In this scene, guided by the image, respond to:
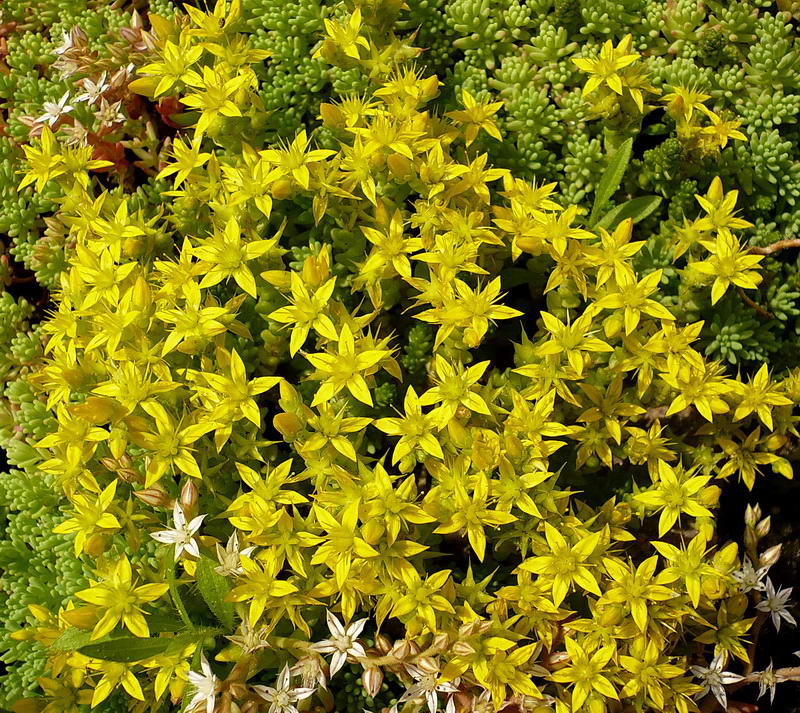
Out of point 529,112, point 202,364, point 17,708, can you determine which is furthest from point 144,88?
point 17,708

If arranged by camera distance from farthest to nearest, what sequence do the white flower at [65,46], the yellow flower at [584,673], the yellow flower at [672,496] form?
1. the white flower at [65,46]
2. the yellow flower at [672,496]
3. the yellow flower at [584,673]

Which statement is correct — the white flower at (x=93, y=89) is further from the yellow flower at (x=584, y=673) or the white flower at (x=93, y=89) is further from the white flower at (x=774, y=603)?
the white flower at (x=774, y=603)

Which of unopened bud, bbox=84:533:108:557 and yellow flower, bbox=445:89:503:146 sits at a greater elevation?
yellow flower, bbox=445:89:503:146

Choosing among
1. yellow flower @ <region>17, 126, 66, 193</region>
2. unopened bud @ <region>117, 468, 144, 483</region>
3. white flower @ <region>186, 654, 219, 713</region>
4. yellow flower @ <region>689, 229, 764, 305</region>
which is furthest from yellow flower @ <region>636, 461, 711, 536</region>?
yellow flower @ <region>17, 126, 66, 193</region>

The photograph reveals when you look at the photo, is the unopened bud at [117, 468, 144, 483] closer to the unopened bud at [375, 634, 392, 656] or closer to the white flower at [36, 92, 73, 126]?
the unopened bud at [375, 634, 392, 656]

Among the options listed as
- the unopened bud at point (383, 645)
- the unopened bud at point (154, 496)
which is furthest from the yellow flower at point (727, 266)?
the unopened bud at point (154, 496)

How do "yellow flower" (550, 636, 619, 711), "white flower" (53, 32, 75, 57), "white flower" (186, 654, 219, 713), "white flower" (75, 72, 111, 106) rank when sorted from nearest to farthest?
"white flower" (186, 654, 219, 713)
"yellow flower" (550, 636, 619, 711)
"white flower" (75, 72, 111, 106)
"white flower" (53, 32, 75, 57)

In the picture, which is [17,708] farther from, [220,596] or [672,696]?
[672,696]
